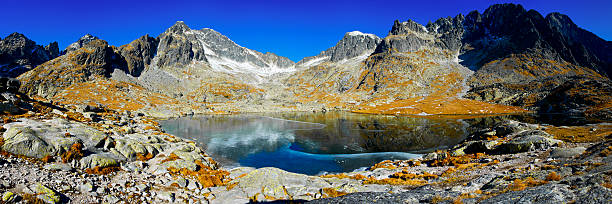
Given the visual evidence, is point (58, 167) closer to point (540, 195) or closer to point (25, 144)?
point (25, 144)

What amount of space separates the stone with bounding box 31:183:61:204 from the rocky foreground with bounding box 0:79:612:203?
4 centimetres

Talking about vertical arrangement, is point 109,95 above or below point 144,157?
above

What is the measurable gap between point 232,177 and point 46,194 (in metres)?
13.0

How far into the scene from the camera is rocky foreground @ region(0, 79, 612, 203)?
13.0 m

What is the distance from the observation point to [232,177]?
23656 mm

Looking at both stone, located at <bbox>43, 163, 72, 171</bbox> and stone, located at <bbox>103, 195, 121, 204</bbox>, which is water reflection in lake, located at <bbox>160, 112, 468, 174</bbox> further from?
stone, located at <bbox>103, 195, 121, 204</bbox>

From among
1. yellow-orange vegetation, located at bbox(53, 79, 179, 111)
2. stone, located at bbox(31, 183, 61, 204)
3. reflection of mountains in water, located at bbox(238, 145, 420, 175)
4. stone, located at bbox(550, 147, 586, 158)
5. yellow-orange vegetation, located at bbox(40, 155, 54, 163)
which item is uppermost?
yellow-orange vegetation, located at bbox(53, 79, 179, 111)

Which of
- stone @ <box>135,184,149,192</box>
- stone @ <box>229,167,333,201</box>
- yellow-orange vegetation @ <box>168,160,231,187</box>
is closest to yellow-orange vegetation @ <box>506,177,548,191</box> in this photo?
stone @ <box>229,167,333,201</box>

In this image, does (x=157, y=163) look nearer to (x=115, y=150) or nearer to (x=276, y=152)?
(x=115, y=150)

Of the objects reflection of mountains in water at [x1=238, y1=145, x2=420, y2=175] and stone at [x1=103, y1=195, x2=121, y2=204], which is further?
reflection of mountains in water at [x1=238, y1=145, x2=420, y2=175]

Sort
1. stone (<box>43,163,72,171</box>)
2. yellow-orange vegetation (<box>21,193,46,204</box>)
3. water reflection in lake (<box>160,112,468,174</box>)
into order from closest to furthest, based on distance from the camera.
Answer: yellow-orange vegetation (<box>21,193,46,204</box>) → stone (<box>43,163,72,171</box>) → water reflection in lake (<box>160,112,468,174</box>)

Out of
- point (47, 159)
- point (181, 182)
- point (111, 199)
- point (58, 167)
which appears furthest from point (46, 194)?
point (181, 182)

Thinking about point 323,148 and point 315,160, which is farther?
point 323,148

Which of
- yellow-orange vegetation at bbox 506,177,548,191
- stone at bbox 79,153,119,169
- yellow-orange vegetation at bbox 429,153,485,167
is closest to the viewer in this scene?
yellow-orange vegetation at bbox 506,177,548,191
